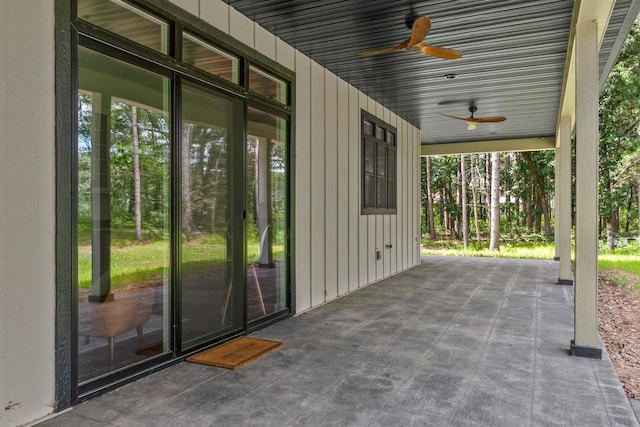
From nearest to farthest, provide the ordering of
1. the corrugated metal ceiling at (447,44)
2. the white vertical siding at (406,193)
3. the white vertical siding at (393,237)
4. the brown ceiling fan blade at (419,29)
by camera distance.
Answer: the brown ceiling fan blade at (419,29) → the corrugated metal ceiling at (447,44) → the white vertical siding at (393,237) → the white vertical siding at (406,193)

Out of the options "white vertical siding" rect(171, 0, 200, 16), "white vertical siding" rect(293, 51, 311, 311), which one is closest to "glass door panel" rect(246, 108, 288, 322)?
"white vertical siding" rect(293, 51, 311, 311)

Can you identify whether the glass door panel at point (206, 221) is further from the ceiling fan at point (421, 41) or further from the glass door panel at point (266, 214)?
the ceiling fan at point (421, 41)

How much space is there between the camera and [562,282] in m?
6.80

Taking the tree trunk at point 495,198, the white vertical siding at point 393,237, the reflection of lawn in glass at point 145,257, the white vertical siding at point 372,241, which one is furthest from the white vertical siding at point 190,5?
the tree trunk at point 495,198

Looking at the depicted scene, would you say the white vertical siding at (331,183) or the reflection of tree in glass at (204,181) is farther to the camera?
the white vertical siding at (331,183)

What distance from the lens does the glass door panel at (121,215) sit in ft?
8.52

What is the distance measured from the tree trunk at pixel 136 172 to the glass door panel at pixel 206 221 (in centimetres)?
36

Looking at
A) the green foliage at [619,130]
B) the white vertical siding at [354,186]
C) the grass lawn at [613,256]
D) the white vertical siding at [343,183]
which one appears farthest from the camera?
the green foliage at [619,130]

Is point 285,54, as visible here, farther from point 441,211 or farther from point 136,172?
point 441,211

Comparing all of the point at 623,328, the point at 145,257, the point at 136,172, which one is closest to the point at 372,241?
the point at 623,328

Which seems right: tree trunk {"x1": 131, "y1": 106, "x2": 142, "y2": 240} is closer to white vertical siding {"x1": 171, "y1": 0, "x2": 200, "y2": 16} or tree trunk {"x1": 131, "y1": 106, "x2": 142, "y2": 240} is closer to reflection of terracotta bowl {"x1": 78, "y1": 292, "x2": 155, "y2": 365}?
reflection of terracotta bowl {"x1": 78, "y1": 292, "x2": 155, "y2": 365}

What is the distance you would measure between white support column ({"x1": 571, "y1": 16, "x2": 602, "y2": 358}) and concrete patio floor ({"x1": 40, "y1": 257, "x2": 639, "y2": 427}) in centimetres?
25
